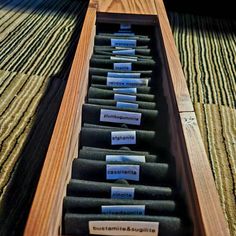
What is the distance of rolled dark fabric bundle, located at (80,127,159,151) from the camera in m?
0.89

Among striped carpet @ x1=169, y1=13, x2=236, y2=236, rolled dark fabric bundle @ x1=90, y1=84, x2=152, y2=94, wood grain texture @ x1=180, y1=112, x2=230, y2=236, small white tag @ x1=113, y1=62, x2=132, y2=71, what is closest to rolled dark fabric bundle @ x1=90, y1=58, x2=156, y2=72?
small white tag @ x1=113, y1=62, x2=132, y2=71

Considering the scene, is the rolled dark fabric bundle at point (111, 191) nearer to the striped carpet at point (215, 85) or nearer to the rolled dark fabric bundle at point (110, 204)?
the rolled dark fabric bundle at point (110, 204)

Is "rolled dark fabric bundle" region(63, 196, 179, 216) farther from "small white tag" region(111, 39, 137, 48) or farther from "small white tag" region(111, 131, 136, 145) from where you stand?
"small white tag" region(111, 39, 137, 48)

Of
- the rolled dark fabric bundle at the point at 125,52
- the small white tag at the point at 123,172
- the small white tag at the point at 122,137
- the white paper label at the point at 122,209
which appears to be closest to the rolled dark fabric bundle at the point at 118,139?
the small white tag at the point at 122,137

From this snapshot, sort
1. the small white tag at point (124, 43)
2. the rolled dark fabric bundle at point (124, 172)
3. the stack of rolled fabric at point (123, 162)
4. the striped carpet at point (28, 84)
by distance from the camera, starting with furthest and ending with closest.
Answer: the small white tag at point (124, 43) < the striped carpet at point (28, 84) < the rolled dark fabric bundle at point (124, 172) < the stack of rolled fabric at point (123, 162)

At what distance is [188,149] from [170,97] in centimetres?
24

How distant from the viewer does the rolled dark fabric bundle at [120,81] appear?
3.52 feet

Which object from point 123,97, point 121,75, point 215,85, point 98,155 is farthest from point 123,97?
point 215,85

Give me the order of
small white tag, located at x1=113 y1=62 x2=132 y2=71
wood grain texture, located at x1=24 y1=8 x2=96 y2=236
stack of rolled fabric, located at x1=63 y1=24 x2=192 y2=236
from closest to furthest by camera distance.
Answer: wood grain texture, located at x1=24 y1=8 x2=96 y2=236, stack of rolled fabric, located at x1=63 y1=24 x2=192 y2=236, small white tag, located at x1=113 y1=62 x2=132 y2=71

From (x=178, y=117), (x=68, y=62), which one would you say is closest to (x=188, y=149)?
(x=178, y=117)

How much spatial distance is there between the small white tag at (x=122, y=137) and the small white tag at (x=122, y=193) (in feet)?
0.52

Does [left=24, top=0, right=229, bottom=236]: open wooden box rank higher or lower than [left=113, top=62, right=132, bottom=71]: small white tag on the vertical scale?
lower

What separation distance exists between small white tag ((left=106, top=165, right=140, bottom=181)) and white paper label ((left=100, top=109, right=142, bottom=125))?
0.18 m

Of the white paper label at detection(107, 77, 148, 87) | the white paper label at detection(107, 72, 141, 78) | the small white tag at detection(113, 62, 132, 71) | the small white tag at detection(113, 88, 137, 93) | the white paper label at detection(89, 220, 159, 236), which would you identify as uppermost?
the small white tag at detection(113, 62, 132, 71)
